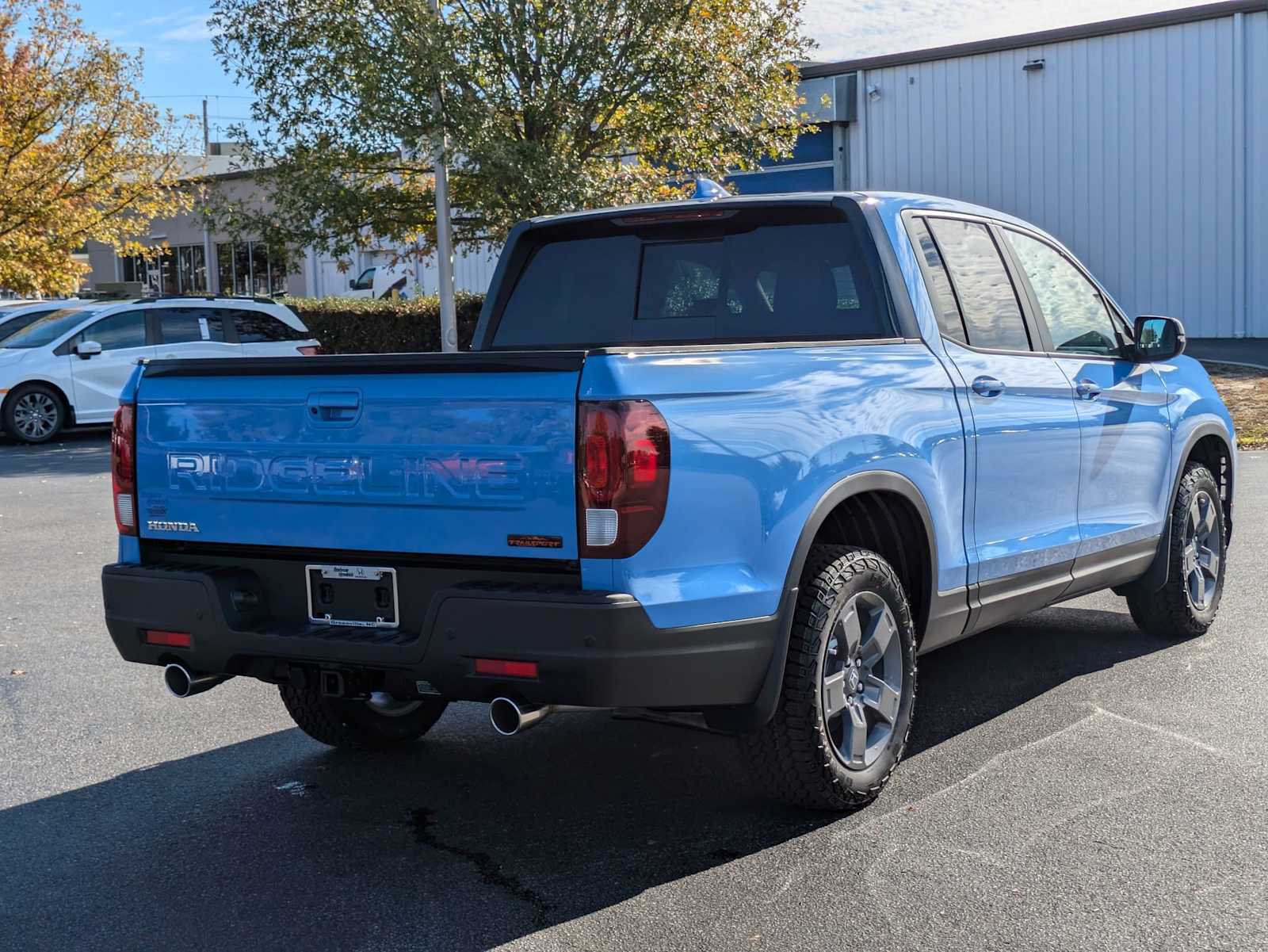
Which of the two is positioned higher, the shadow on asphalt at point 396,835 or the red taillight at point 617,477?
the red taillight at point 617,477

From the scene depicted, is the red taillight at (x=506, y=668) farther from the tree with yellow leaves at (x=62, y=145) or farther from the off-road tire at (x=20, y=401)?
the tree with yellow leaves at (x=62, y=145)

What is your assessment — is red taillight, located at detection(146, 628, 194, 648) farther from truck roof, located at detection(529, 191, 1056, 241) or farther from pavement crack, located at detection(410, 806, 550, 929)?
truck roof, located at detection(529, 191, 1056, 241)

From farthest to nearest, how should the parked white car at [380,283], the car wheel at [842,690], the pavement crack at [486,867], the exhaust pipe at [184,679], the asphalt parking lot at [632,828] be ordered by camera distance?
the parked white car at [380,283]
the exhaust pipe at [184,679]
the car wheel at [842,690]
the pavement crack at [486,867]
the asphalt parking lot at [632,828]

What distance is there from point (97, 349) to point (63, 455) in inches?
70.0

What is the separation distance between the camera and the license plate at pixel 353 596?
13.7 feet

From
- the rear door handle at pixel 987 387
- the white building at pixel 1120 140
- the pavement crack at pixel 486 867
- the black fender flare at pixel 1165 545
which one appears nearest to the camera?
the pavement crack at pixel 486 867

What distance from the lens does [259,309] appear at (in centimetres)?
1923

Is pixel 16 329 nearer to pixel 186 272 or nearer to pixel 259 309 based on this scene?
pixel 259 309

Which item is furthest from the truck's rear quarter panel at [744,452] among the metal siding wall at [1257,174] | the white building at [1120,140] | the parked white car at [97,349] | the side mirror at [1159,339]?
the white building at [1120,140]

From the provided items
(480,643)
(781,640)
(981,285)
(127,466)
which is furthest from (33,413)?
(781,640)

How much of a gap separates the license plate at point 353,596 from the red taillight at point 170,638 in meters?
0.41

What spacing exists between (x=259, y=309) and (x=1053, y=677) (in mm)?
14809

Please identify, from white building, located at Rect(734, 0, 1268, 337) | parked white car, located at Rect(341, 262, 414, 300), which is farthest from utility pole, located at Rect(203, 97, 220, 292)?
white building, located at Rect(734, 0, 1268, 337)

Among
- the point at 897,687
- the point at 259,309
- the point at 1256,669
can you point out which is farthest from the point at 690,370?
the point at 259,309
